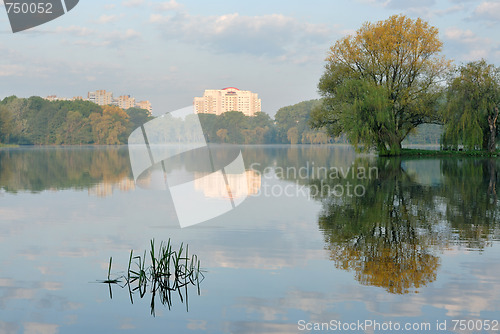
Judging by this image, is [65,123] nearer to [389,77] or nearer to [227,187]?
[389,77]

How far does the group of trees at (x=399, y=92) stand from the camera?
4275cm

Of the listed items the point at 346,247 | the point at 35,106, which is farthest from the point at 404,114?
the point at 35,106

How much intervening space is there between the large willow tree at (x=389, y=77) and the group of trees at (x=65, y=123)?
85758 millimetres

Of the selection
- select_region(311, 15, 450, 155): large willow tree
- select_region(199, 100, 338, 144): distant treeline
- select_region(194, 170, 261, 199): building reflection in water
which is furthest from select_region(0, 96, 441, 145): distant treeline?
select_region(194, 170, 261, 199): building reflection in water

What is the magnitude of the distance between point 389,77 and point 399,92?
2.04 m

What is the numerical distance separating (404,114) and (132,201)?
37787mm

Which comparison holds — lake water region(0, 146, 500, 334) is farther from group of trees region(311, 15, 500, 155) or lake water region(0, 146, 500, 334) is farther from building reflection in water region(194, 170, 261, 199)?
group of trees region(311, 15, 500, 155)

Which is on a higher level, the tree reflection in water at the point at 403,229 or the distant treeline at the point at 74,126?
the distant treeline at the point at 74,126

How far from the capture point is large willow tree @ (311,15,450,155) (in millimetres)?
44656

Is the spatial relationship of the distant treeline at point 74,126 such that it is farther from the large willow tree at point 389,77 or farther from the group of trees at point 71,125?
the large willow tree at point 389,77

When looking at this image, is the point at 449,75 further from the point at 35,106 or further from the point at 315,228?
the point at 35,106

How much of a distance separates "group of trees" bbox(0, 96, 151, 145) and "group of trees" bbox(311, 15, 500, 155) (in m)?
85.9

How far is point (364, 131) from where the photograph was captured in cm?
4212

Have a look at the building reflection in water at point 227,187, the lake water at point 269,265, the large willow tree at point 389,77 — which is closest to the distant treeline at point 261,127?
the large willow tree at point 389,77
